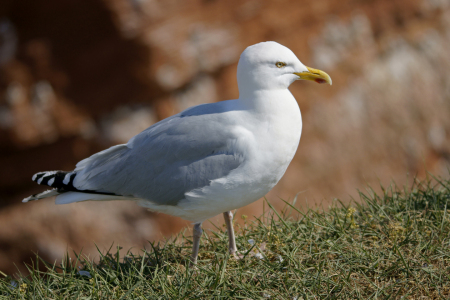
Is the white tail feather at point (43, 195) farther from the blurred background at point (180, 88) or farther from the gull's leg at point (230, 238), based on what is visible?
the blurred background at point (180, 88)

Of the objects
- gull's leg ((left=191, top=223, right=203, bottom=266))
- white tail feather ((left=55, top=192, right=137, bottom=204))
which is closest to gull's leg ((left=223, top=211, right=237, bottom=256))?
gull's leg ((left=191, top=223, right=203, bottom=266))

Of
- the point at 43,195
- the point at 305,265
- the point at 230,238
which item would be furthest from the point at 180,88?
the point at 305,265

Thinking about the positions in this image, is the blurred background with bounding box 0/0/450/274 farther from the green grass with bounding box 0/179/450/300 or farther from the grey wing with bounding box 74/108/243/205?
the grey wing with bounding box 74/108/243/205

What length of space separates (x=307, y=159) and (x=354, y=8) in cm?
247

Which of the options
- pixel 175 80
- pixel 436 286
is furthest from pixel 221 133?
pixel 175 80

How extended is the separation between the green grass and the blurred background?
2931mm

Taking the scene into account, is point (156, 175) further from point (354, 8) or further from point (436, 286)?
point (354, 8)

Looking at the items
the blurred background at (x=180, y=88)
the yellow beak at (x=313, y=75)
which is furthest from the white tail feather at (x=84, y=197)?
the blurred background at (x=180, y=88)

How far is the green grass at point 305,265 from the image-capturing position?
7.75 feet

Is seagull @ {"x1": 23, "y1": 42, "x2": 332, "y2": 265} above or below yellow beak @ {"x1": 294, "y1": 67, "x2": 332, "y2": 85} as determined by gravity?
below

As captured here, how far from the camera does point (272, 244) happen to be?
9.20 ft

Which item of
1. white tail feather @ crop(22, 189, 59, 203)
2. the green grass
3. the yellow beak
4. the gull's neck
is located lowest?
the green grass

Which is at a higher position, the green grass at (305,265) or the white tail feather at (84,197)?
the white tail feather at (84,197)

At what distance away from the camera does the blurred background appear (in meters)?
6.08
